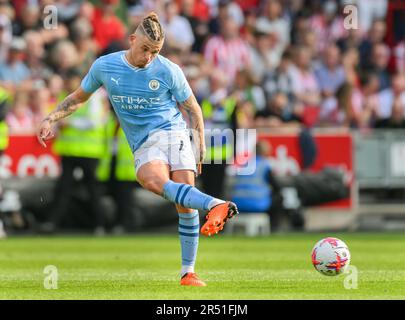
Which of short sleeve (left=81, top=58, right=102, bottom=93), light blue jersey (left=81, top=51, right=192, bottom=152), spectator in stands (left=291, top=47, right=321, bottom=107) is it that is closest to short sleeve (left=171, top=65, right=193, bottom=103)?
light blue jersey (left=81, top=51, right=192, bottom=152)

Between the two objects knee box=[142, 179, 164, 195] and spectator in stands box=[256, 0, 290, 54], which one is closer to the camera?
knee box=[142, 179, 164, 195]

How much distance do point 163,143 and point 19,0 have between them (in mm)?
13307

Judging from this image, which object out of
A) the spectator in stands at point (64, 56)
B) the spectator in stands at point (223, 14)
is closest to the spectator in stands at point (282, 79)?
the spectator in stands at point (223, 14)

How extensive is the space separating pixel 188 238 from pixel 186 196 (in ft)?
2.35

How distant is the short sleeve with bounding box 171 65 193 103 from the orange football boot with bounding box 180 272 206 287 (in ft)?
5.35

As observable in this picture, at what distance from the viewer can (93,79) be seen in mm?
11094

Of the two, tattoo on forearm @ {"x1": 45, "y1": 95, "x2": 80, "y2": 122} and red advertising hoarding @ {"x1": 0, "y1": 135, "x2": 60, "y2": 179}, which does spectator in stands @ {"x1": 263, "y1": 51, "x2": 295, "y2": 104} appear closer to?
red advertising hoarding @ {"x1": 0, "y1": 135, "x2": 60, "y2": 179}

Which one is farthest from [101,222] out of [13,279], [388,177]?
[13,279]

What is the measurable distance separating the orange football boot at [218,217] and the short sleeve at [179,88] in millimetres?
1399

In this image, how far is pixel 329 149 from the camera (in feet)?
68.7

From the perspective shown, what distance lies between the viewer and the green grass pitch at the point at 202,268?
10219 millimetres

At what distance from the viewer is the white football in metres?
11.1

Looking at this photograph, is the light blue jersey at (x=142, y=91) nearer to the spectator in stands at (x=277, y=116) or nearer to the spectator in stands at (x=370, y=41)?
the spectator in stands at (x=277, y=116)

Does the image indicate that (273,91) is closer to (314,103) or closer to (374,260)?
(314,103)
